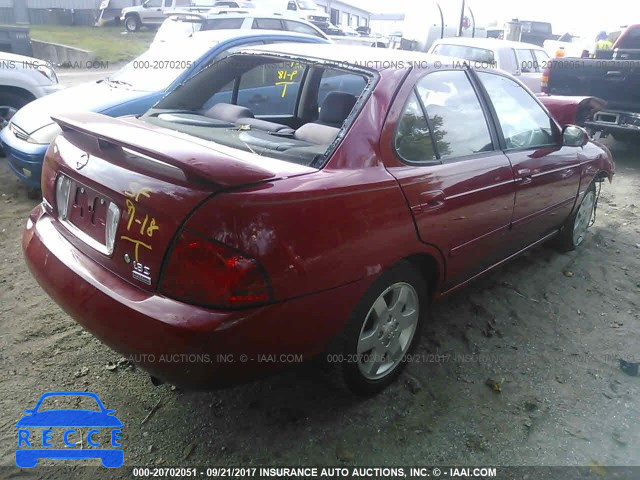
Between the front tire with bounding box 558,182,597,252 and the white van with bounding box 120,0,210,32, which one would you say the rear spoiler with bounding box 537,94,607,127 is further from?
the white van with bounding box 120,0,210,32

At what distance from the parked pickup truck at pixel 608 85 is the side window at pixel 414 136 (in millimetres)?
5893

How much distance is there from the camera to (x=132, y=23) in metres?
24.1

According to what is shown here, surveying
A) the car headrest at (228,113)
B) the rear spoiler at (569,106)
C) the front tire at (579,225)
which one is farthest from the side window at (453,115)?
the rear spoiler at (569,106)

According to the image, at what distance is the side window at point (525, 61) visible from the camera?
9602mm

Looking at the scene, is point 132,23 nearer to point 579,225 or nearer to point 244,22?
point 244,22

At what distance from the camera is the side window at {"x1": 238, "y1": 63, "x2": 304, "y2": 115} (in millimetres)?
3694

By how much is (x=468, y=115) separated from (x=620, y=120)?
5.48 meters

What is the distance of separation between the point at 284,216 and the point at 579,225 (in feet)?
11.6

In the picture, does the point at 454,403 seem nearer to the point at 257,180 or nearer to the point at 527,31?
the point at 257,180

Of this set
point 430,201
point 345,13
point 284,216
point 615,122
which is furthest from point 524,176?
point 345,13

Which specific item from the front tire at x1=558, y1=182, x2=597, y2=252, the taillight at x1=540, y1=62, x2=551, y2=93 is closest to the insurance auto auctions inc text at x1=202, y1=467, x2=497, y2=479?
the front tire at x1=558, y1=182, x2=597, y2=252

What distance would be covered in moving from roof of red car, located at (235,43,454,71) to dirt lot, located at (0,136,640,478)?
1.57 meters

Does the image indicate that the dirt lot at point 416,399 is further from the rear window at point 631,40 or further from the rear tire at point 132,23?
the rear tire at point 132,23

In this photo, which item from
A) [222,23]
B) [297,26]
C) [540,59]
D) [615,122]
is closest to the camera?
[615,122]
